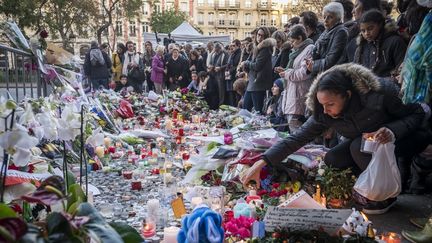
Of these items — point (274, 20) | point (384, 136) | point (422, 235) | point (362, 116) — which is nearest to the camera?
point (422, 235)

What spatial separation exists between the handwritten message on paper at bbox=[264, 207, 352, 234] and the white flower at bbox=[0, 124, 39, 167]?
4.28 ft

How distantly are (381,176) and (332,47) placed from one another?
77.9 inches

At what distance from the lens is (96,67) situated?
9.74 m

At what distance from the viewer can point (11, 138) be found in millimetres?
1232

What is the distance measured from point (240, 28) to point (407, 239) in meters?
60.5

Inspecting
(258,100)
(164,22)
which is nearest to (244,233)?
(258,100)

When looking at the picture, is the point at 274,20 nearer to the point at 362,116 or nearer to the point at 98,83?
the point at 98,83

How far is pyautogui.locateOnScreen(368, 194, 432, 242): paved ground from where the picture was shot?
2803mm

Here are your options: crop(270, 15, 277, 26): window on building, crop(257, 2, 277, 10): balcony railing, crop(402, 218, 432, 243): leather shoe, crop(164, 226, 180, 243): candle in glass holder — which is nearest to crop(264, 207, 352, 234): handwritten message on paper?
crop(164, 226, 180, 243): candle in glass holder

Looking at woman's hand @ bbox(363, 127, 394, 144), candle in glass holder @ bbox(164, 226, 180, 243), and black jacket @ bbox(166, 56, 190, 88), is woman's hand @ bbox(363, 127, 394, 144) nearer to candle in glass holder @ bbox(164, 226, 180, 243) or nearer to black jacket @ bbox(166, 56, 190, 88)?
candle in glass holder @ bbox(164, 226, 180, 243)

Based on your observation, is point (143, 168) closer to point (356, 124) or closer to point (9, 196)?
point (356, 124)

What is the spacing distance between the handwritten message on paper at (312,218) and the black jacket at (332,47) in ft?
8.39

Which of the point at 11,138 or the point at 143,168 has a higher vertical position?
the point at 11,138

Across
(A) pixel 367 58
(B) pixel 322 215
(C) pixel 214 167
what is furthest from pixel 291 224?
(A) pixel 367 58
